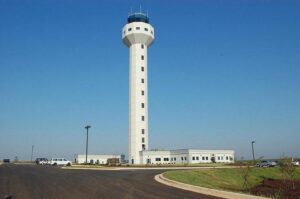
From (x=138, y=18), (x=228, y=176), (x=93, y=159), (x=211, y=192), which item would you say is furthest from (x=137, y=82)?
(x=211, y=192)

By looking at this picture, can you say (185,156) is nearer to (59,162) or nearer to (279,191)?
(59,162)

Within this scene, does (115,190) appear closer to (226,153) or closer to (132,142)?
(132,142)

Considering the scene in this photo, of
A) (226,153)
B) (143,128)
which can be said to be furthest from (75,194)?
(226,153)

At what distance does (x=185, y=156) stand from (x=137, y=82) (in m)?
21.8

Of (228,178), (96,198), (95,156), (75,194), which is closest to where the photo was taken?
(96,198)

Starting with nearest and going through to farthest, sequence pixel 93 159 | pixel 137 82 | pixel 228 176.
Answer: pixel 228 176, pixel 137 82, pixel 93 159

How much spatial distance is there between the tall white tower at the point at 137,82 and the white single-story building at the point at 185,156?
2214 millimetres

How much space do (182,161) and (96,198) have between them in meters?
73.0

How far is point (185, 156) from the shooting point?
89188 millimetres

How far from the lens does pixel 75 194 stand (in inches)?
765

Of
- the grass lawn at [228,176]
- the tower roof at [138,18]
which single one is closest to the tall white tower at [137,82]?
the tower roof at [138,18]

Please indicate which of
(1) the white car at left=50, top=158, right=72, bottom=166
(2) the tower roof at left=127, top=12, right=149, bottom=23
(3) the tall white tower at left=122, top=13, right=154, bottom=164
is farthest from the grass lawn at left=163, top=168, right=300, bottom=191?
(2) the tower roof at left=127, top=12, right=149, bottom=23

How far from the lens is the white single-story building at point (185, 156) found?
85.2 m

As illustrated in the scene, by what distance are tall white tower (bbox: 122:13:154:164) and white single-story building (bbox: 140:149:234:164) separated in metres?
2.21
